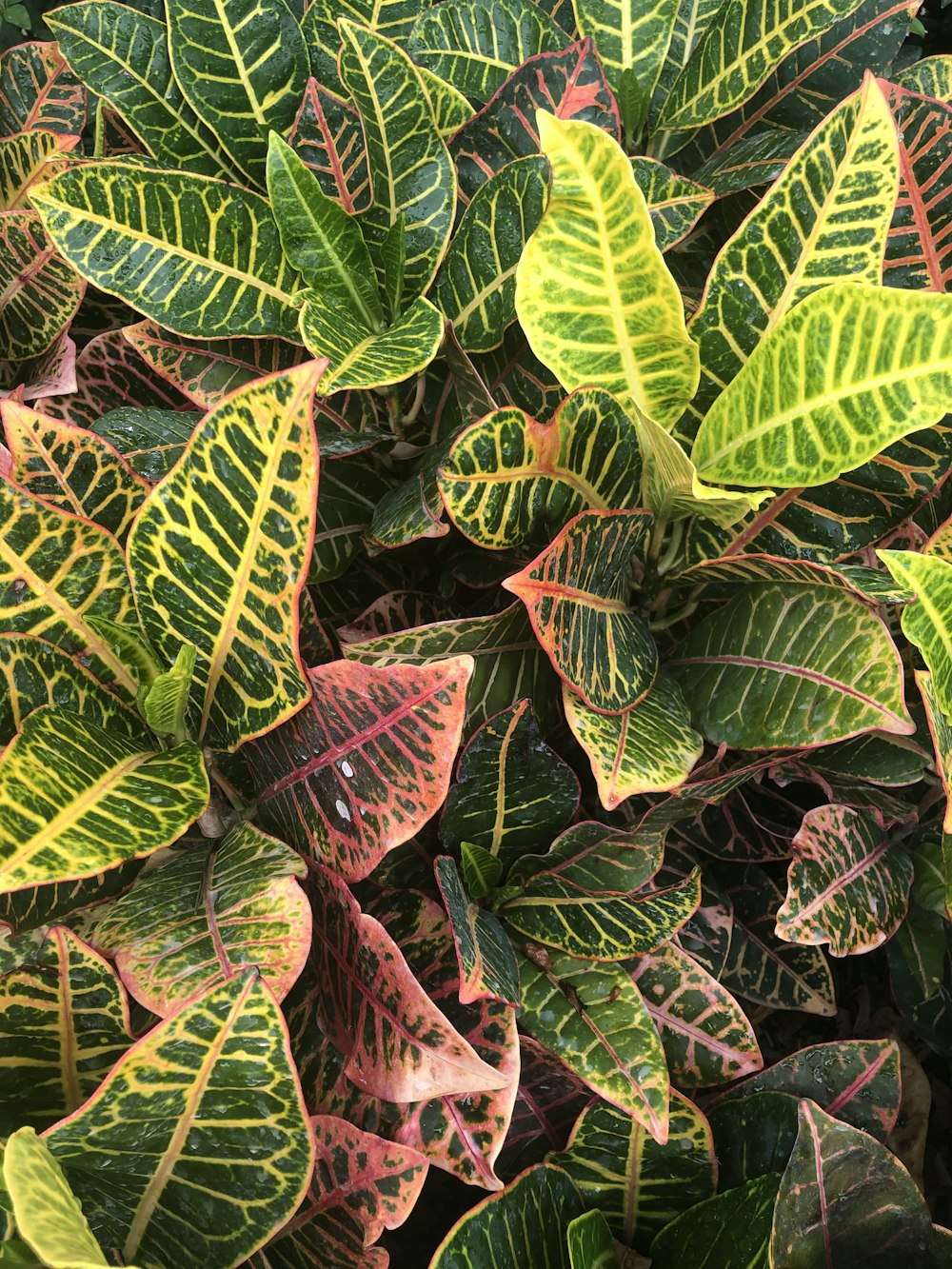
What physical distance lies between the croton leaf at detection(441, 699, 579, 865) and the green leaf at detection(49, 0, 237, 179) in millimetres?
577

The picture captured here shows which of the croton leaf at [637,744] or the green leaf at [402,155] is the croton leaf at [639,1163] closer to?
the croton leaf at [637,744]

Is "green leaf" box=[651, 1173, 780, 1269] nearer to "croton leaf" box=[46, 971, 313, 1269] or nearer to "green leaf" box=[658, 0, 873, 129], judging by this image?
"croton leaf" box=[46, 971, 313, 1269]

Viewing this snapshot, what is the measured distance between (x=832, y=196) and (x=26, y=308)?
73 cm

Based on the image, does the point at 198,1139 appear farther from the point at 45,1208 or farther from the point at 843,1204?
the point at 843,1204

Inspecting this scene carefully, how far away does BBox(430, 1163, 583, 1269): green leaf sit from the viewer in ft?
2.35

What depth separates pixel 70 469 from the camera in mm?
732

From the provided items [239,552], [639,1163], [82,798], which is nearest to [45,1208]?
[82,798]

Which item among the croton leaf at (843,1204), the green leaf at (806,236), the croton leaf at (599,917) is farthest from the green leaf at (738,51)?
the croton leaf at (843,1204)

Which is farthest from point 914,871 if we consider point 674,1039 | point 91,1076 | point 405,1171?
point 91,1076

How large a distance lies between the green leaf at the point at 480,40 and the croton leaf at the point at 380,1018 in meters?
0.71

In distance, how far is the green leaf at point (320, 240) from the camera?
79cm

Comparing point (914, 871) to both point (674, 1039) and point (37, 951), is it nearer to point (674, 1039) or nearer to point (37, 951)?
point (674, 1039)

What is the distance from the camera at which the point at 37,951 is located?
2.31ft

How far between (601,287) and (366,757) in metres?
0.35
